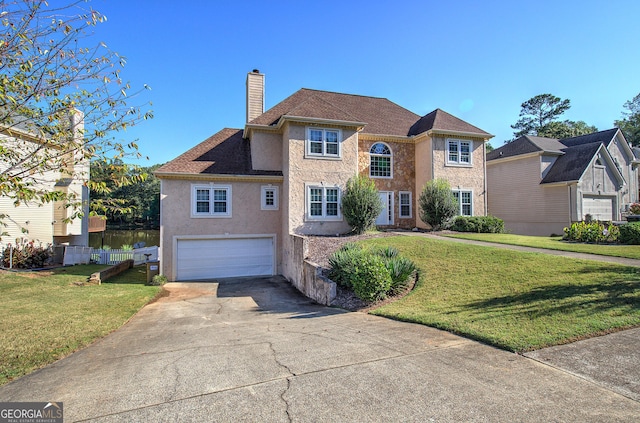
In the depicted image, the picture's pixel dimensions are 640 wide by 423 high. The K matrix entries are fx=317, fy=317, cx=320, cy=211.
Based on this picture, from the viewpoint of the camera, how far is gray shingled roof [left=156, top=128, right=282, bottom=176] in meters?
16.4

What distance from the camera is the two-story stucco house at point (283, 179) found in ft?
52.5

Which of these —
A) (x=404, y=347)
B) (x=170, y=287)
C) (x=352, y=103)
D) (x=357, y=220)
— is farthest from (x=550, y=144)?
(x=170, y=287)

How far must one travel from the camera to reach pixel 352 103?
21609 mm

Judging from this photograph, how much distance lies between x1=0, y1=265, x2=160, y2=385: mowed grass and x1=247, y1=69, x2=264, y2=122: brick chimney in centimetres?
1149

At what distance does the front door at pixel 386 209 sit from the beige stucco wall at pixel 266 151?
6.42 m

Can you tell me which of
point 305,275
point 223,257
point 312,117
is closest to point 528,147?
point 312,117

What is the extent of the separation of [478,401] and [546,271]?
640 centimetres

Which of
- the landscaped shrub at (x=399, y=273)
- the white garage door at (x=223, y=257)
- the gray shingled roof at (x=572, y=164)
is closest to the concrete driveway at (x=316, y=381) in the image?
the landscaped shrub at (x=399, y=273)

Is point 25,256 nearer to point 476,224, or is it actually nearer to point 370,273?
point 370,273

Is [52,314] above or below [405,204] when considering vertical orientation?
below

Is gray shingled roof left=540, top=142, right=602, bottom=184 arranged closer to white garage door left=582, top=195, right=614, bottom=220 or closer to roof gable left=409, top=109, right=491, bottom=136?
white garage door left=582, top=195, right=614, bottom=220

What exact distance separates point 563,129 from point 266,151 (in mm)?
48063

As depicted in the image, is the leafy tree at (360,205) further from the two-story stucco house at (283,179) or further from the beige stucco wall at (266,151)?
the beige stucco wall at (266,151)

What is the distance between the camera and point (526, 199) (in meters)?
22.5
